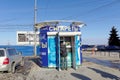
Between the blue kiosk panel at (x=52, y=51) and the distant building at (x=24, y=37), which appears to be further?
the distant building at (x=24, y=37)

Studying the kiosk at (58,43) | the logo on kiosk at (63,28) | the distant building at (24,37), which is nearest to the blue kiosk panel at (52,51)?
the kiosk at (58,43)

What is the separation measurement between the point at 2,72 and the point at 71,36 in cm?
575

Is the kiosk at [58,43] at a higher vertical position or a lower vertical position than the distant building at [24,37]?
lower

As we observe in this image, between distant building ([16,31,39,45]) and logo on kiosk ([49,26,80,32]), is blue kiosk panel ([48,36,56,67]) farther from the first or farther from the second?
distant building ([16,31,39,45])

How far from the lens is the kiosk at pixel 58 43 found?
20.9 meters

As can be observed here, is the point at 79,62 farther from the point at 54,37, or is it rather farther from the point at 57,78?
the point at 57,78

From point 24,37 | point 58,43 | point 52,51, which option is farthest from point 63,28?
point 24,37

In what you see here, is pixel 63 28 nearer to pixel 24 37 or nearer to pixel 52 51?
pixel 52 51

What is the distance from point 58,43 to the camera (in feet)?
67.9

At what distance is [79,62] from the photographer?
21.6m

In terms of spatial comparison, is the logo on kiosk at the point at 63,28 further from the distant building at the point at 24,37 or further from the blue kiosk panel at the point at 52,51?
the distant building at the point at 24,37

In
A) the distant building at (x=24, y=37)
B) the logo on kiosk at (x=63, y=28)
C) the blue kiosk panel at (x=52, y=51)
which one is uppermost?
the distant building at (x=24, y=37)

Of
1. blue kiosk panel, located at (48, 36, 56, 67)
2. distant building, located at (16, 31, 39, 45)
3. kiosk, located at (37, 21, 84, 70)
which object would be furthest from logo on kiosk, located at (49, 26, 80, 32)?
distant building, located at (16, 31, 39, 45)

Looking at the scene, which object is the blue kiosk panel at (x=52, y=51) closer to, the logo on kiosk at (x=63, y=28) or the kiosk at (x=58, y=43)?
the kiosk at (x=58, y=43)
